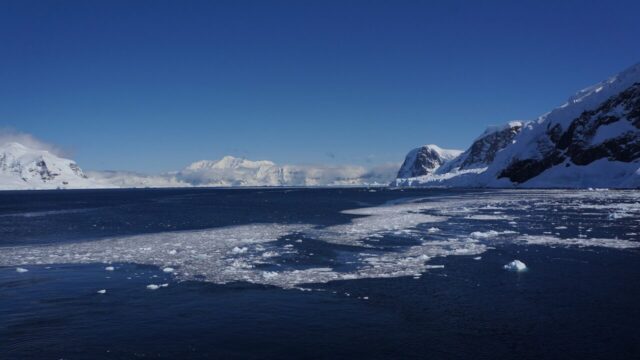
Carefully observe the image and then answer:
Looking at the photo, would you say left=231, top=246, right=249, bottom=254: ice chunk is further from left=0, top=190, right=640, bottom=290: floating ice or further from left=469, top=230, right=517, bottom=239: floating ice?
left=469, top=230, right=517, bottom=239: floating ice

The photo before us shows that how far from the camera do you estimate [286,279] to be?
2416 centimetres

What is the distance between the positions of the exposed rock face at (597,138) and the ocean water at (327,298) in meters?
131

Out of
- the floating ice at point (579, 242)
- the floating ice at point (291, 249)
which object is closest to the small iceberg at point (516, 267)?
the floating ice at point (291, 249)

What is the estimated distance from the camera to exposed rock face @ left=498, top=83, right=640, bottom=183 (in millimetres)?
149750

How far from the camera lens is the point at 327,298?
20594mm

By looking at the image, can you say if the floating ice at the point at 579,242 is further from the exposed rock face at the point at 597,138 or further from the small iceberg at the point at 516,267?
the exposed rock face at the point at 597,138

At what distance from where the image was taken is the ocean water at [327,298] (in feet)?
49.7

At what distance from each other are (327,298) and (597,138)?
6527 inches

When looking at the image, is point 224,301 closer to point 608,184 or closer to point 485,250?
point 485,250

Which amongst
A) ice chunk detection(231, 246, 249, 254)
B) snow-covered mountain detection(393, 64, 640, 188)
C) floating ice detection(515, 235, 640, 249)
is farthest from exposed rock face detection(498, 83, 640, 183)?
ice chunk detection(231, 246, 249, 254)

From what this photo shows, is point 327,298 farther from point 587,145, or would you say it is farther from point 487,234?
point 587,145

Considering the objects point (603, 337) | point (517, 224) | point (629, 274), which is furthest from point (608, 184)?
point (603, 337)

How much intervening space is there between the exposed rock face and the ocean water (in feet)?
431

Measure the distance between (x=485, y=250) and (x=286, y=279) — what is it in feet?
46.9
